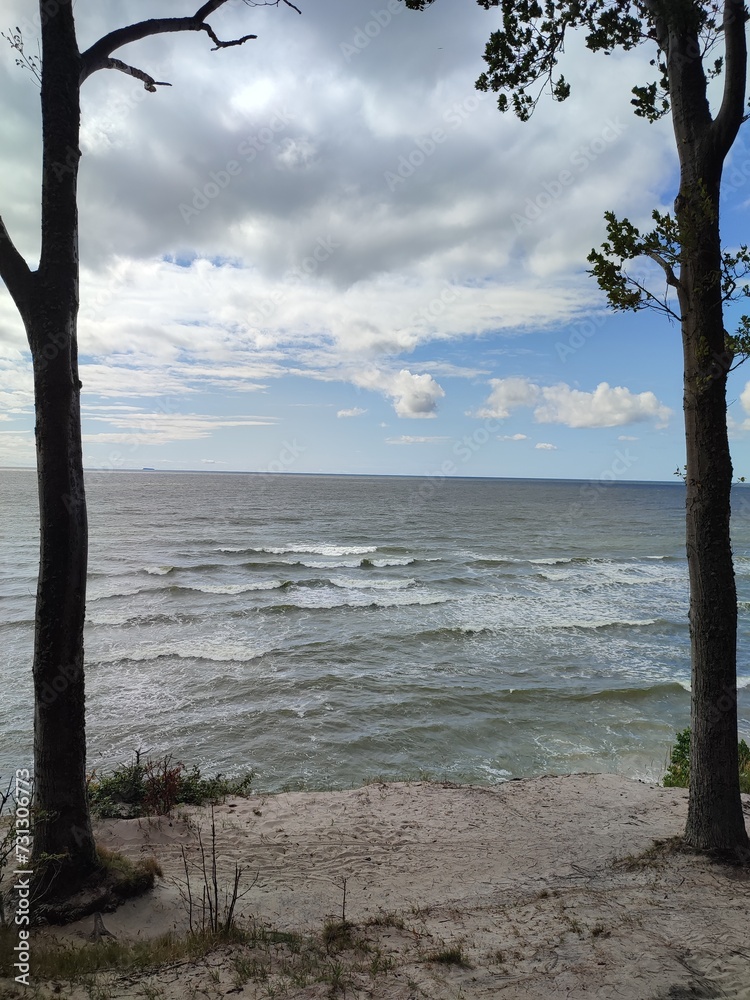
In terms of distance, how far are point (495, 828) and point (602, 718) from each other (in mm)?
7887

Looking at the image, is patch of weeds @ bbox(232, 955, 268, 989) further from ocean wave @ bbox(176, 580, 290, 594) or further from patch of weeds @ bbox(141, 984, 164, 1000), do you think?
ocean wave @ bbox(176, 580, 290, 594)

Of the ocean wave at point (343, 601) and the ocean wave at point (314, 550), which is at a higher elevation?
the ocean wave at point (314, 550)

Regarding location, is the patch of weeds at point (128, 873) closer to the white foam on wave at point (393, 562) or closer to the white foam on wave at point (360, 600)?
the white foam on wave at point (360, 600)

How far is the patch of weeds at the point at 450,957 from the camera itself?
4.55 meters

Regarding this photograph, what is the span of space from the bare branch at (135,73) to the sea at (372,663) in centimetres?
1071

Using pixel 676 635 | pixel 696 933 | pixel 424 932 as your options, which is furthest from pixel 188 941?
pixel 676 635

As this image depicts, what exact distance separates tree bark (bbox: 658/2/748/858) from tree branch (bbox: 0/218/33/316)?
6.11m

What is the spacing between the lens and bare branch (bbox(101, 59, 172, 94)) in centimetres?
587

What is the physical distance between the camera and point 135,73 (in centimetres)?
611

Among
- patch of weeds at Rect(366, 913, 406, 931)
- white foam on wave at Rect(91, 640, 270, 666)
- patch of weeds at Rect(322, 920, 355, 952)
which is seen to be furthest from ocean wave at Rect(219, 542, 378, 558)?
patch of weeds at Rect(322, 920, 355, 952)

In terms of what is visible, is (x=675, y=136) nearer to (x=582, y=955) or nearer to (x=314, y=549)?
(x=582, y=955)

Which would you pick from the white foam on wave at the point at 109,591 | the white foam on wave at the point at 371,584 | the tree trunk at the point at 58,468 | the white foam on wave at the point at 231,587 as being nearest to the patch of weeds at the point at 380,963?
the tree trunk at the point at 58,468

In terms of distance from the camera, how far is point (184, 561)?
36594 mm

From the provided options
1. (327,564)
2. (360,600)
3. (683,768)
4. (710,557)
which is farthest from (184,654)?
(327,564)
